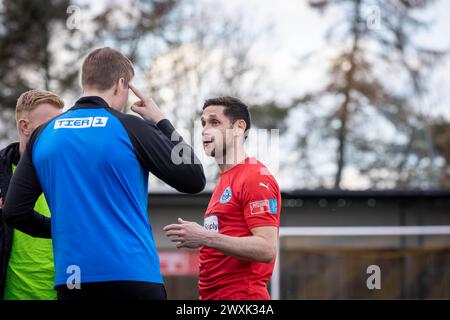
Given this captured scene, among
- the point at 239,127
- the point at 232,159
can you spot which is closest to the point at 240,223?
the point at 232,159

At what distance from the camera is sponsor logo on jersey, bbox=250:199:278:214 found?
12.8ft

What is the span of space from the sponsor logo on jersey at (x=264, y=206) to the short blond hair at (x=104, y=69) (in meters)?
0.99

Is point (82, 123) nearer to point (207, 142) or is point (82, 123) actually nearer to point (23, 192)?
point (23, 192)

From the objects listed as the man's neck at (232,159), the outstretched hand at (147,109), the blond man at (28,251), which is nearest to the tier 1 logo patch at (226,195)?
the man's neck at (232,159)

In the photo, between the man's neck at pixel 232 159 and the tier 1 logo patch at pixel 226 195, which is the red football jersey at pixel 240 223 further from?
the man's neck at pixel 232 159

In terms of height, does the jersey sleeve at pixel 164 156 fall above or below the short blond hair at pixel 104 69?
below

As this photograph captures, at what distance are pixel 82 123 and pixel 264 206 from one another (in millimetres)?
1122

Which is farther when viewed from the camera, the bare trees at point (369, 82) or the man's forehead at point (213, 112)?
the bare trees at point (369, 82)

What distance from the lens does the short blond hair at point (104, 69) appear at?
11.4 ft

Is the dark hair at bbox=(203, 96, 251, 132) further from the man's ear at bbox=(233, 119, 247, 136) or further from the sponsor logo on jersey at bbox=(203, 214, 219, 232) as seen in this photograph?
the sponsor logo on jersey at bbox=(203, 214, 219, 232)

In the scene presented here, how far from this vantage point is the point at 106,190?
10.6 feet

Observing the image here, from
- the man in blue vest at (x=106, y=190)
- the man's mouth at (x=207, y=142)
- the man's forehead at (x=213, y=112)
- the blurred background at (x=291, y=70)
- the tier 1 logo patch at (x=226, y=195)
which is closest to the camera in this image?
the man in blue vest at (x=106, y=190)

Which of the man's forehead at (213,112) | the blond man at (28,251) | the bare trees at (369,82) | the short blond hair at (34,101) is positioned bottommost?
the blond man at (28,251)
